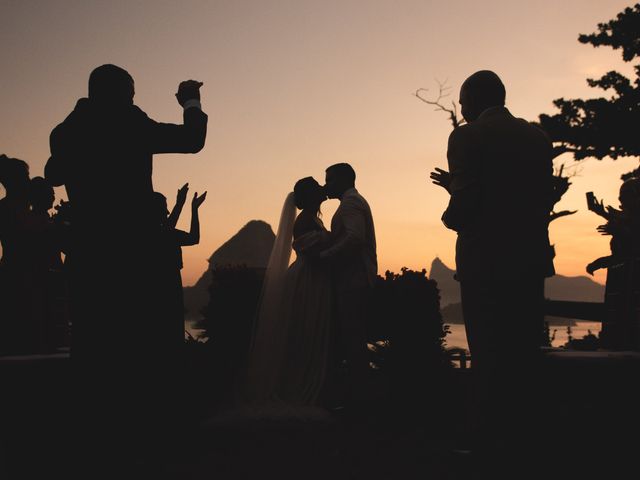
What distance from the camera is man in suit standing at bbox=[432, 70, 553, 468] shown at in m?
4.45

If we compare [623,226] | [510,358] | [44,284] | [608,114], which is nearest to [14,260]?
[44,284]

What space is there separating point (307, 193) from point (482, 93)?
362 cm

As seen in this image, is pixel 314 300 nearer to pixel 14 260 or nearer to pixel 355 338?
pixel 355 338

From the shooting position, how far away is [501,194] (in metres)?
4.46

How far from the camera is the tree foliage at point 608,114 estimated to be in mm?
19312

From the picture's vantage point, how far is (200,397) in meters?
7.79

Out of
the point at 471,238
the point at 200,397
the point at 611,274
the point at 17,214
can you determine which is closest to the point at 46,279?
the point at 17,214

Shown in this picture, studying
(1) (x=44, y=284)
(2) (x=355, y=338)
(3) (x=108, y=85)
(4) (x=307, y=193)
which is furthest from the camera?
(4) (x=307, y=193)

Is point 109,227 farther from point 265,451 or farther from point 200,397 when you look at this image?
point 200,397

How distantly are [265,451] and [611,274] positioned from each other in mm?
3664

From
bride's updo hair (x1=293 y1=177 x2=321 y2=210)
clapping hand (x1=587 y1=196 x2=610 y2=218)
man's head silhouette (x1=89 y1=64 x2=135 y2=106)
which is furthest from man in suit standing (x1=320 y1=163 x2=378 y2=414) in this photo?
man's head silhouette (x1=89 y1=64 x2=135 y2=106)

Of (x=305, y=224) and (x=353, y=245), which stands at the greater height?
(x=305, y=224)

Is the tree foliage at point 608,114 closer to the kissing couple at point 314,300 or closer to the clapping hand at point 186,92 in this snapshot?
the kissing couple at point 314,300

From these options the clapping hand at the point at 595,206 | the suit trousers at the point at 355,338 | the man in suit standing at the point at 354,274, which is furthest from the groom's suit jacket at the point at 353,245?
the clapping hand at the point at 595,206
